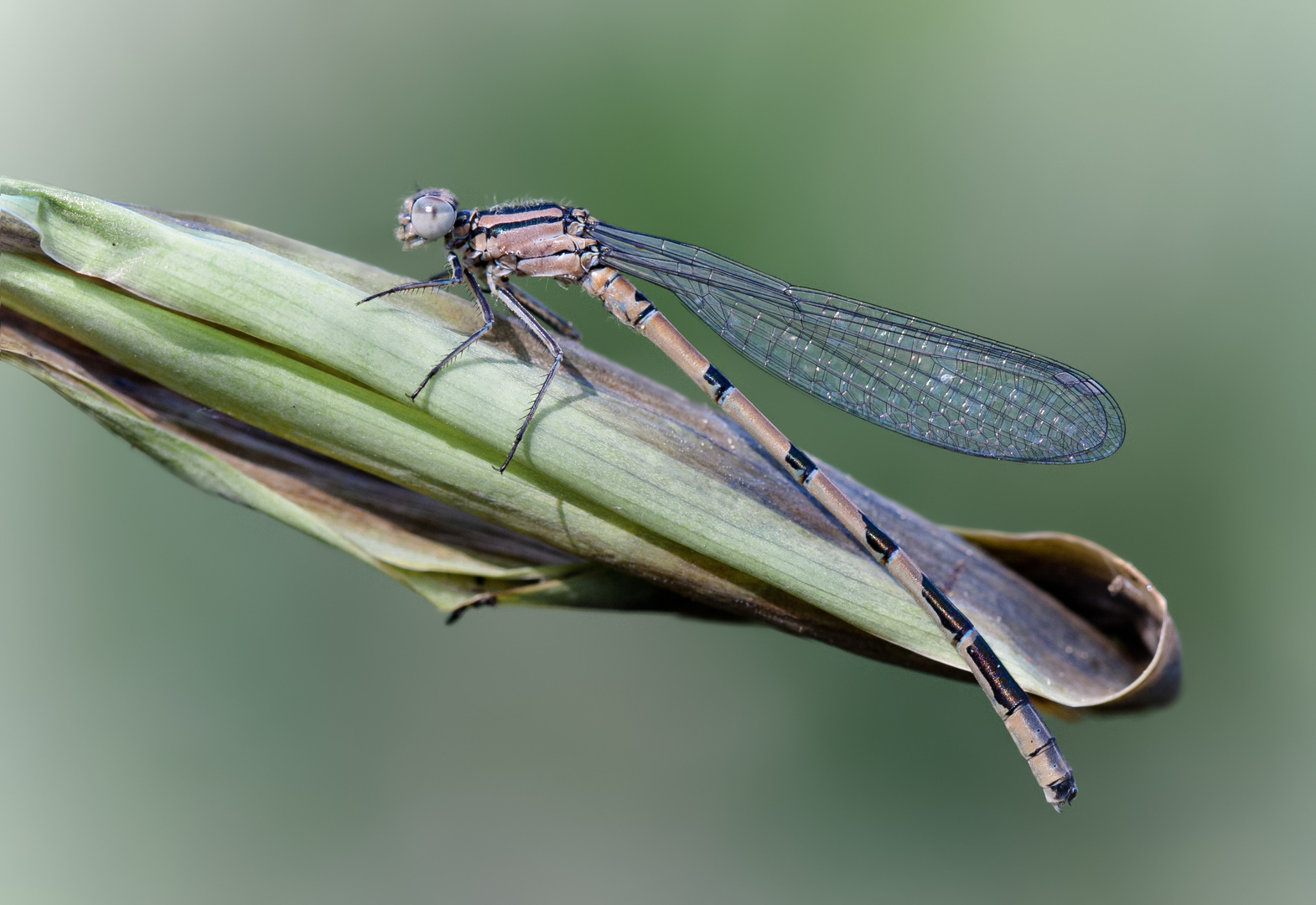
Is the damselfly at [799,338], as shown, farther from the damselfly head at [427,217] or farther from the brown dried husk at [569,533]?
the brown dried husk at [569,533]

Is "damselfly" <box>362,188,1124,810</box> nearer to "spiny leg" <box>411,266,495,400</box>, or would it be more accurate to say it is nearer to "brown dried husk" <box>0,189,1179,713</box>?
"spiny leg" <box>411,266,495,400</box>

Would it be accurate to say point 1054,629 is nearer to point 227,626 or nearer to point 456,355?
point 456,355

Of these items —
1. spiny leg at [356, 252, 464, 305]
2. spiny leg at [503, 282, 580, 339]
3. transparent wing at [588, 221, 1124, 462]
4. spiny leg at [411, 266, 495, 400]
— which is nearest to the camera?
spiny leg at [411, 266, 495, 400]

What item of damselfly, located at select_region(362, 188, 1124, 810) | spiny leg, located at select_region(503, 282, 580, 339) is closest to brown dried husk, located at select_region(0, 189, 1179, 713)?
spiny leg, located at select_region(503, 282, 580, 339)

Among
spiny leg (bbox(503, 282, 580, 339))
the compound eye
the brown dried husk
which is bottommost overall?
the brown dried husk

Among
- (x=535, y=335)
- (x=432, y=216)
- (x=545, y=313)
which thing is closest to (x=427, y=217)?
(x=432, y=216)

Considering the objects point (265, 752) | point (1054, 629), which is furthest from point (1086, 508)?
point (265, 752)

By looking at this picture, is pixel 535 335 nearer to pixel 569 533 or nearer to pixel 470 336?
pixel 470 336

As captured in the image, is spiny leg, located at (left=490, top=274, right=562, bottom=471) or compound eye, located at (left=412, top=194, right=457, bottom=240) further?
compound eye, located at (left=412, top=194, right=457, bottom=240)
